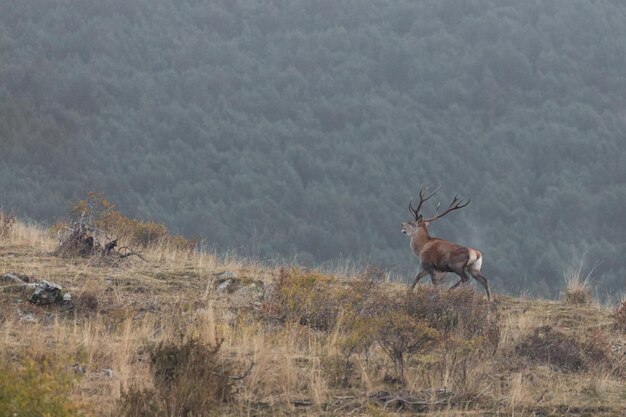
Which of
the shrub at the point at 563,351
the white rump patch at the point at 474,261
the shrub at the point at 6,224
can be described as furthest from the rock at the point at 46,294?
the white rump patch at the point at 474,261

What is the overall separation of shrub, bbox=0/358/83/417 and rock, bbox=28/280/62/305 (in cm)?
451

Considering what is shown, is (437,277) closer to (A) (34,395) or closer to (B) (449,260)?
(B) (449,260)

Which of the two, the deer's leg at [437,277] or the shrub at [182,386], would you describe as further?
the deer's leg at [437,277]

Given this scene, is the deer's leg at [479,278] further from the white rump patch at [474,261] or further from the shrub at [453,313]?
the shrub at [453,313]

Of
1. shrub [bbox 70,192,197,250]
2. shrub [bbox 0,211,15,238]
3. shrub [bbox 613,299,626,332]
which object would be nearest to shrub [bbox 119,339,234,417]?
shrub [bbox 613,299,626,332]

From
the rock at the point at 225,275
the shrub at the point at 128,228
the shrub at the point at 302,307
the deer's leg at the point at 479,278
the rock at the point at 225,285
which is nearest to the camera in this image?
the shrub at the point at 302,307

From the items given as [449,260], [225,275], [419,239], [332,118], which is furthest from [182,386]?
[332,118]

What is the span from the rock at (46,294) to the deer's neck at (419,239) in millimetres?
5939

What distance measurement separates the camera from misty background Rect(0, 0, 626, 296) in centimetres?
8025

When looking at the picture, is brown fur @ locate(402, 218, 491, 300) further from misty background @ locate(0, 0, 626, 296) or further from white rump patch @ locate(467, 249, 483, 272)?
misty background @ locate(0, 0, 626, 296)

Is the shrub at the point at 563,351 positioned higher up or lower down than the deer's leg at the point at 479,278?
lower down

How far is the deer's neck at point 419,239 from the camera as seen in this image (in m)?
15.7

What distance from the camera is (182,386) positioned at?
7578mm

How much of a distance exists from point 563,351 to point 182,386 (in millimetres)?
4761
